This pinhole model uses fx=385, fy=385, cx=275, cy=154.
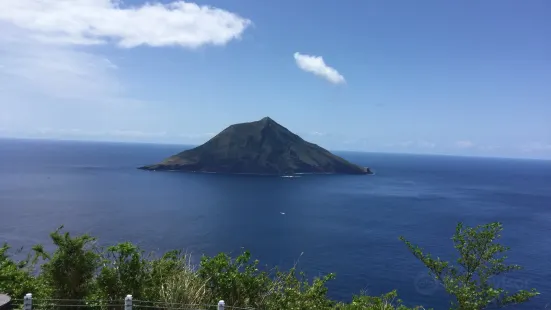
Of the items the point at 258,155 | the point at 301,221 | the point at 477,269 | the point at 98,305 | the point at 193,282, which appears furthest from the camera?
the point at 258,155

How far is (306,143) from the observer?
180250mm

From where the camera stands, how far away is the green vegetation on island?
10.3 m

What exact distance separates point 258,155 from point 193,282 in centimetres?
15230

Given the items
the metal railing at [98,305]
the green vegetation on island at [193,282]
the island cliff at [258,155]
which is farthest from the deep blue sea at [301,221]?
the island cliff at [258,155]

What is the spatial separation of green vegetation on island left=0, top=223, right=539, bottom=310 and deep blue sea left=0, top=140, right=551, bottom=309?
93.8 feet

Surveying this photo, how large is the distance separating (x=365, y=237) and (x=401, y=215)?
22746mm

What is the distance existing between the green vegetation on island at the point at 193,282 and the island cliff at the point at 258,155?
475 feet

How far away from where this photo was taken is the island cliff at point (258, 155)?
158m

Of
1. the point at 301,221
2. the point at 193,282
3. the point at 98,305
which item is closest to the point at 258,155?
the point at 301,221

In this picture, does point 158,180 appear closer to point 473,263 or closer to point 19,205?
point 19,205

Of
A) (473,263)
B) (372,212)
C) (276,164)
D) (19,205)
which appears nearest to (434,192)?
(372,212)

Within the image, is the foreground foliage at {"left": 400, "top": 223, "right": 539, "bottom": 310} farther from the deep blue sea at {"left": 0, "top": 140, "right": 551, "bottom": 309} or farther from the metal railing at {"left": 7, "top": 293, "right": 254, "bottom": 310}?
the deep blue sea at {"left": 0, "top": 140, "right": 551, "bottom": 309}

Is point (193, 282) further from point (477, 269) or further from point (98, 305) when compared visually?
point (477, 269)

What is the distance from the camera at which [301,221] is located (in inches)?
2916
